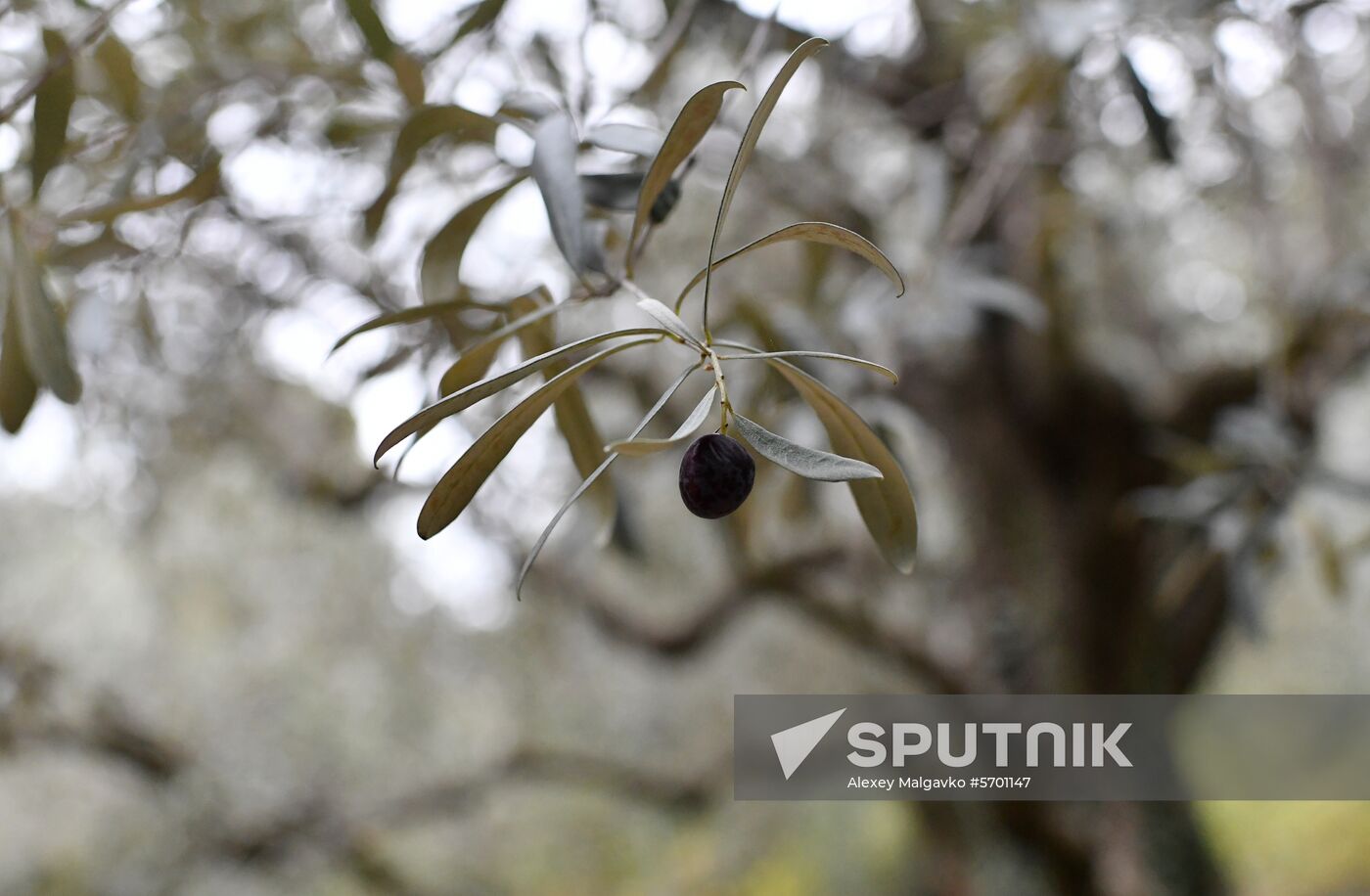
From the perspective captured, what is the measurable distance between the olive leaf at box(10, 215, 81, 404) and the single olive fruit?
441 mm

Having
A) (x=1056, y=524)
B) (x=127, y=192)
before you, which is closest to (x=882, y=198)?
(x=1056, y=524)

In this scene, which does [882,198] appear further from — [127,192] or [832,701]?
[127,192]

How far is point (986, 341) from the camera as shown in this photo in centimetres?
254

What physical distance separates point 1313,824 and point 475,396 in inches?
290

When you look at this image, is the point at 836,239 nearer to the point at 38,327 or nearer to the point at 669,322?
the point at 669,322

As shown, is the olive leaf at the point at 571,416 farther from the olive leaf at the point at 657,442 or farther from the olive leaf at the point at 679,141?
the olive leaf at the point at 657,442

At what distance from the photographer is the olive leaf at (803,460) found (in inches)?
13.8

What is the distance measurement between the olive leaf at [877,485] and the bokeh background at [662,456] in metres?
0.26

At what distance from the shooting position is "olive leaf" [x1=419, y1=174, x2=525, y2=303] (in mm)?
647

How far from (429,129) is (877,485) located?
367mm

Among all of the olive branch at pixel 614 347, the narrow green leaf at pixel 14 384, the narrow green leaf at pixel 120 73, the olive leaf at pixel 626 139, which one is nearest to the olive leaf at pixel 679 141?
the olive branch at pixel 614 347

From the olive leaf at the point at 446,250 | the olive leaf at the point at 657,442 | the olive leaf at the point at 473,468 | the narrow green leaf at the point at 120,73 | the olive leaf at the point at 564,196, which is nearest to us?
the olive leaf at the point at 657,442

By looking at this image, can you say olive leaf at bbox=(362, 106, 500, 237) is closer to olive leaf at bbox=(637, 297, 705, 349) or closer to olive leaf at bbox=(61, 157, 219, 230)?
olive leaf at bbox=(61, 157, 219, 230)

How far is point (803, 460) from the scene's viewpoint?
377mm
